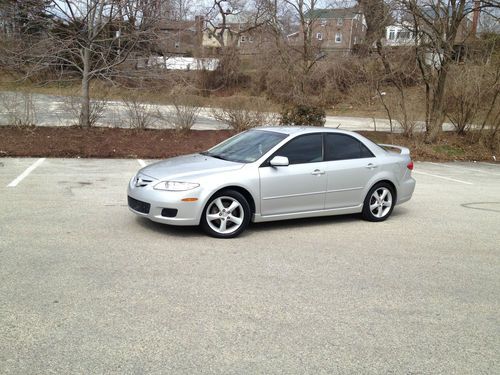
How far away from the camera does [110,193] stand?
8.60 metres

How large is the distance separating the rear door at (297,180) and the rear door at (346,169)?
0.41 feet

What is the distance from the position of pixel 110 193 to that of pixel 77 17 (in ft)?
28.1

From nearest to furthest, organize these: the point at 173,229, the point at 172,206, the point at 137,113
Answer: the point at 172,206, the point at 173,229, the point at 137,113

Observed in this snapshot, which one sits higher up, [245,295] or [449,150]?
[449,150]

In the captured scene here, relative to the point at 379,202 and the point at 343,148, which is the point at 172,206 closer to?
the point at 343,148

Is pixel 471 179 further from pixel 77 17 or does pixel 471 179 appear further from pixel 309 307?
pixel 77 17

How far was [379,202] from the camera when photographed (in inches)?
294

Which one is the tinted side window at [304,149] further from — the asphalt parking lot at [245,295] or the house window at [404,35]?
the house window at [404,35]

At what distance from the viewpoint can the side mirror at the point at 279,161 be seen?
20.6 feet

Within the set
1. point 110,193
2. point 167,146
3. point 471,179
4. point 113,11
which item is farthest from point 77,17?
point 471,179

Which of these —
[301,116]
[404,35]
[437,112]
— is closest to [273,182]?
[301,116]

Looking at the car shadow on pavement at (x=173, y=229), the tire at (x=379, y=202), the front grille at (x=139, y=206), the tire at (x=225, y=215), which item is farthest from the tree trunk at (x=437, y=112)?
the front grille at (x=139, y=206)

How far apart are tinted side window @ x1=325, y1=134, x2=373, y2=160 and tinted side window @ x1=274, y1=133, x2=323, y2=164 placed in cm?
14

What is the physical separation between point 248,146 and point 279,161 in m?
0.85
